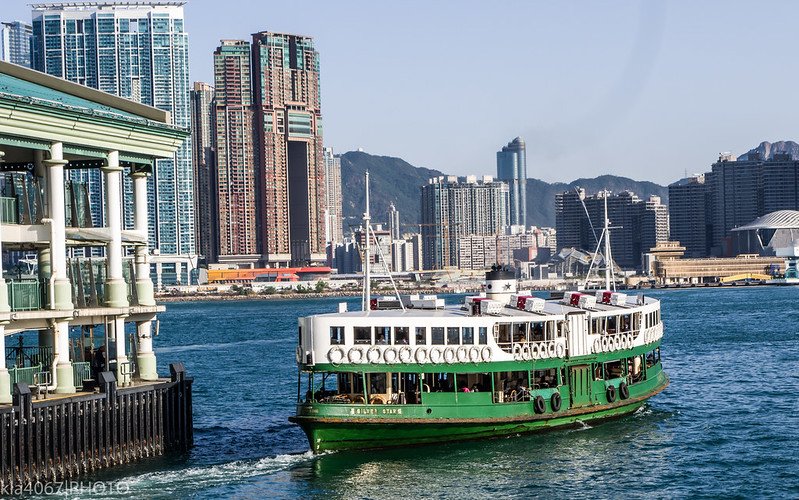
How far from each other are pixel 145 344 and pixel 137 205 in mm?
4553

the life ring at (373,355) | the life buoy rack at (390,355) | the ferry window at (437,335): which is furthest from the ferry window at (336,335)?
the ferry window at (437,335)

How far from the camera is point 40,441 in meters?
34.8

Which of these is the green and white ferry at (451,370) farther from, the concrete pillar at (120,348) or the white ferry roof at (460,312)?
the concrete pillar at (120,348)

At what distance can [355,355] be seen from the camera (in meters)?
41.4

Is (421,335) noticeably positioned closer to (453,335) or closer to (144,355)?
(453,335)

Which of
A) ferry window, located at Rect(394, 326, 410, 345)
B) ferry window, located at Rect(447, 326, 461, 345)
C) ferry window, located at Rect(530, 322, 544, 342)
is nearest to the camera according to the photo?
ferry window, located at Rect(394, 326, 410, 345)

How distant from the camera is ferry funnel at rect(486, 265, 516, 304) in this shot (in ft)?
163

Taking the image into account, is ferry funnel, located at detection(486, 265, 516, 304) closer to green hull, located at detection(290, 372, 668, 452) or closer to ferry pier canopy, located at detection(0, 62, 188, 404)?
green hull, located at detection(290, 372, 668, 452)

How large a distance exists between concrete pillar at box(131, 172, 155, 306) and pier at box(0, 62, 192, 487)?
5 centimetres

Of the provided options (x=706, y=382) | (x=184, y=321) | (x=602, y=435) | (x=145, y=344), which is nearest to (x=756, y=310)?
(x=184, y=321)

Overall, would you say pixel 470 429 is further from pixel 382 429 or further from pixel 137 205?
pixel 137 205

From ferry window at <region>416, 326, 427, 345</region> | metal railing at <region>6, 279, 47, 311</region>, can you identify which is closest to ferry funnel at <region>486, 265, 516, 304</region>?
ferry window at <region>416, 326, 427, 345</region>

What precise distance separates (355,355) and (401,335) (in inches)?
67.4

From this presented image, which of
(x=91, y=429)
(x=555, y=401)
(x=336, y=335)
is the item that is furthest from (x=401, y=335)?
(x=91, y=429)
